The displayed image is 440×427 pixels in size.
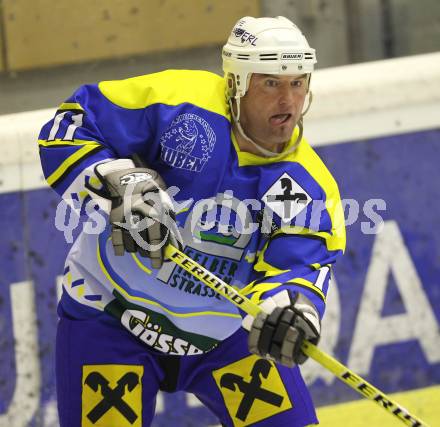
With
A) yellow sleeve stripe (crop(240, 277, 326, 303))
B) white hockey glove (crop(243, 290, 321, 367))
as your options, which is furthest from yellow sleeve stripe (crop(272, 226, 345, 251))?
white hockey glove (crop(243, 290, 321, 367))

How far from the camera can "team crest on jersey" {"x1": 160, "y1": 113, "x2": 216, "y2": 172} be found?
107 inches

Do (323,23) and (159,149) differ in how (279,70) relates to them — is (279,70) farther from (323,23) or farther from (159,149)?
(323,23)

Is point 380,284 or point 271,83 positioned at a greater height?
point 271,83

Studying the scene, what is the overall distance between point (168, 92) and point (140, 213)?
35cm

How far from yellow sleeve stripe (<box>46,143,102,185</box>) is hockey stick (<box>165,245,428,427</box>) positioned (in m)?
0.30

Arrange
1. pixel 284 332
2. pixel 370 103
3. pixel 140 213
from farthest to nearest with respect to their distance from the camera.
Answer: pixel 370 103, pixel 140 213, pixel 284 332

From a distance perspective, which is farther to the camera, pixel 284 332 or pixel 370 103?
pixel 370 103

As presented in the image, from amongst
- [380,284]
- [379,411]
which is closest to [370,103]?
[380,284]

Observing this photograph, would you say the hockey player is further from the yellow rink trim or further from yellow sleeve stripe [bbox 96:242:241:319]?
the yellow rink trim

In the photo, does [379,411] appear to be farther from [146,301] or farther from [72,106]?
[72,106]

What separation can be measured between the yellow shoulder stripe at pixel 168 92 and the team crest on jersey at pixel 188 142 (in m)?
0.05

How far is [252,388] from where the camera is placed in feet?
9.25

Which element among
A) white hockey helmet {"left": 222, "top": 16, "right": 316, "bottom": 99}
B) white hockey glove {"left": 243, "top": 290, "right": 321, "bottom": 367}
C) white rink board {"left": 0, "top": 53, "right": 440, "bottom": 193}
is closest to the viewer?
white hockey glove {"left": 243, "top": 290, "right": 321, "bottom": 367}

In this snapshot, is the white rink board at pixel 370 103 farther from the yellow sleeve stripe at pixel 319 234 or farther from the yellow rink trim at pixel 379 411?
the yellow sleeve stripe at pixel 319 234
